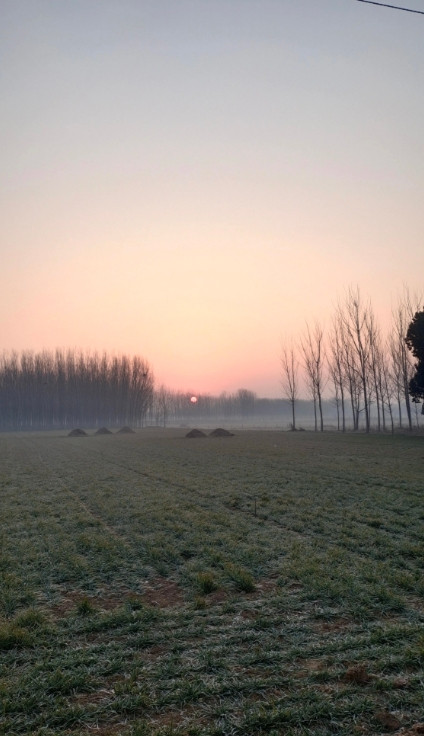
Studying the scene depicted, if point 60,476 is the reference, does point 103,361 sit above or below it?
above

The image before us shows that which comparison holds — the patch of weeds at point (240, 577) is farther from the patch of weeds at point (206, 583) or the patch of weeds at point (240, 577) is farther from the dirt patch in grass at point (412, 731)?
the dirt patch in grass at point (412, 731)

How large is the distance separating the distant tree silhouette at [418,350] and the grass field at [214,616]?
2585 centimetres

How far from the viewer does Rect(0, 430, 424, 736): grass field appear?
12.2 ft

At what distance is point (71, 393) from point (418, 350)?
74.5 m

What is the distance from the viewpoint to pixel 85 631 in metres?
5.24

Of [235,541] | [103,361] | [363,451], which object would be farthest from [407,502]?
[103,361]

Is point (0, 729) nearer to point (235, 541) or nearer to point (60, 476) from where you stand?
point (235, 541)

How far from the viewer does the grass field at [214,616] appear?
3.72 m

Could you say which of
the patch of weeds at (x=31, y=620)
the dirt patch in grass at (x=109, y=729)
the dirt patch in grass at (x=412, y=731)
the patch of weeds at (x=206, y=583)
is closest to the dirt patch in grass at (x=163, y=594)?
the patch of weeds at (x=206, y=583)

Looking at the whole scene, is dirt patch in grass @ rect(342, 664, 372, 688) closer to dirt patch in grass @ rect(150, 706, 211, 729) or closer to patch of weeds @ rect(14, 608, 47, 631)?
dirt patch in grass @ rect(150, 706, 211, 729)

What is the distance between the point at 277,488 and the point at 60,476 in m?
8.87

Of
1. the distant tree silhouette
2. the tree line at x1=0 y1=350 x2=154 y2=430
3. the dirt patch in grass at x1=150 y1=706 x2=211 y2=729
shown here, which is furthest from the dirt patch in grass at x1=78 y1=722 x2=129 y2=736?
the tree line at x1=0 y1=350 x2=154 y2=430

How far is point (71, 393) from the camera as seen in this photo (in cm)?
9744

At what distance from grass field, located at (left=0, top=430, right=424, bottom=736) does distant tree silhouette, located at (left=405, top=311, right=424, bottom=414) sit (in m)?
25.9
